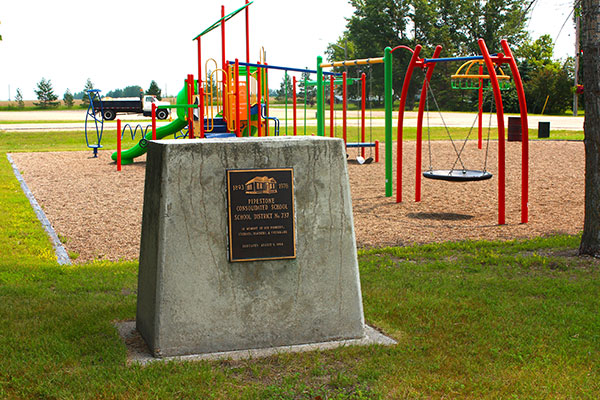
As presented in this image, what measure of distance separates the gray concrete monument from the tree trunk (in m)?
3.20

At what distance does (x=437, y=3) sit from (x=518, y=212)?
2631 inches

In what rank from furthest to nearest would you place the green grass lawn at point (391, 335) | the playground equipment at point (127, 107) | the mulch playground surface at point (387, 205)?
the playground equipment at point (127, 107) < the mulch playground surface at point (387, 205) < the green grass lawn at point (391, 335)

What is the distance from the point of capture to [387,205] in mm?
10469

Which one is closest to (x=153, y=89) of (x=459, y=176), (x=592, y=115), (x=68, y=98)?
(x=68, y=98)

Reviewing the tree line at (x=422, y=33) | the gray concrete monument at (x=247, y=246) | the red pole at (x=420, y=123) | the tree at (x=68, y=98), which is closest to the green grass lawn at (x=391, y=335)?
the gray concrete monument at (x=247, y=246)

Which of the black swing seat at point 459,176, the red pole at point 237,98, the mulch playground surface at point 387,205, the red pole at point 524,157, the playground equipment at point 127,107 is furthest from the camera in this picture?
the playground equipment at point 127,107

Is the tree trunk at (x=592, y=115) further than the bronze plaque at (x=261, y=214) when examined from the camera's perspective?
Yes

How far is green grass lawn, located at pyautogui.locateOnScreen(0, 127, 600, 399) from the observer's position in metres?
3.62

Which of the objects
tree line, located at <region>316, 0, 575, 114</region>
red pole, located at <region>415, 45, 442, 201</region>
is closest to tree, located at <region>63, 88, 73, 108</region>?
tree line, located at <region>316, 0, 575, 114</region>

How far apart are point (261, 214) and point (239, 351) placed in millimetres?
833

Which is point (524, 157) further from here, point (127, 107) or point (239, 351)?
point (127, 107)

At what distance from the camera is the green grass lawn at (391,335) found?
11.9ft

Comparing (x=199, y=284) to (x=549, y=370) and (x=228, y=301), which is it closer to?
(x=228, y=301)

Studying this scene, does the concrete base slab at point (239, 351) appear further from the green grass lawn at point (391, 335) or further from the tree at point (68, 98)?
the tree at point (68, 98)
